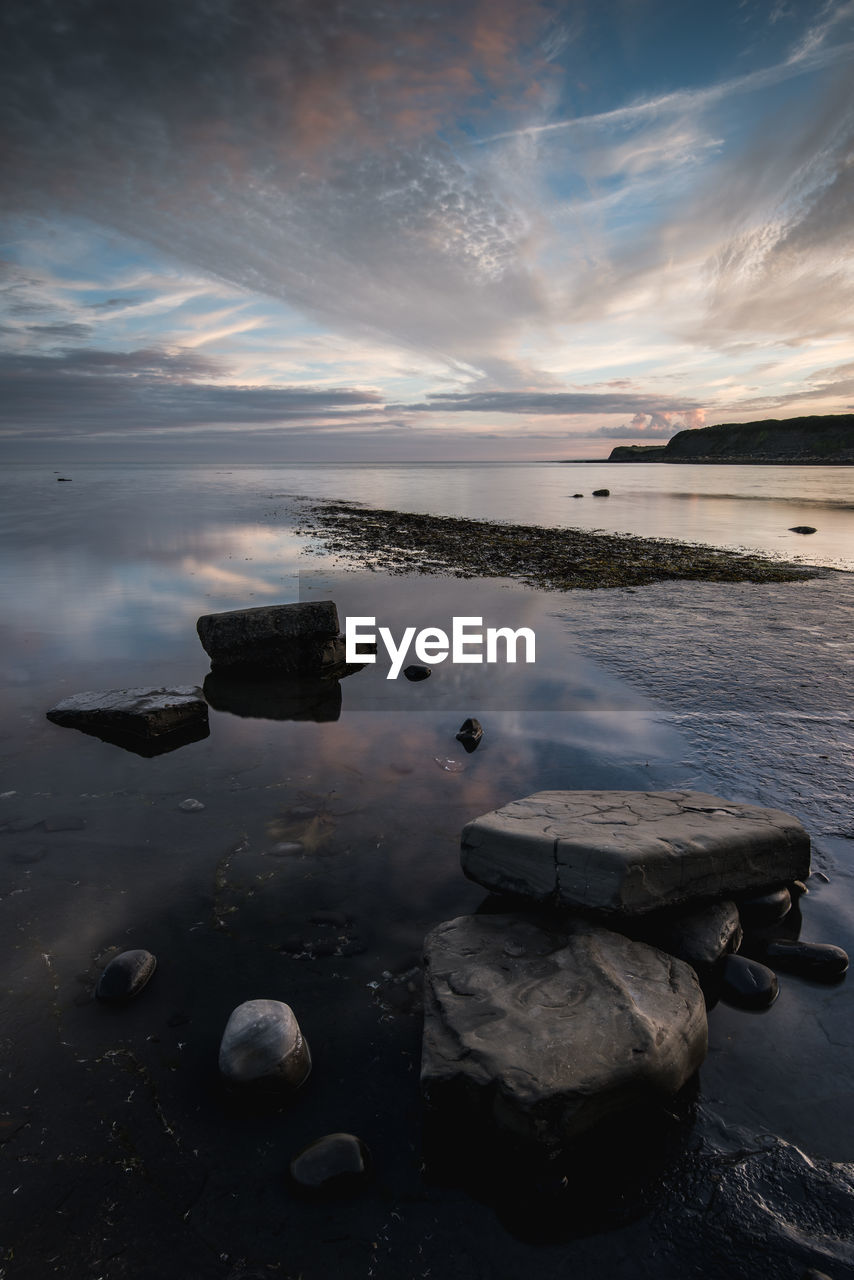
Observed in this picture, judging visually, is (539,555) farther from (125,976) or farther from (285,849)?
(125,976)

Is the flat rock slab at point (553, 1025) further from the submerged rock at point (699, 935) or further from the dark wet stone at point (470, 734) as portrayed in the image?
the dark wet stone at point (470, 734)

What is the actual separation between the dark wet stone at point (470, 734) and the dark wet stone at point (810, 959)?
318 centimetres

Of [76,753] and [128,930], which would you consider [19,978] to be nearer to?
[128,930]

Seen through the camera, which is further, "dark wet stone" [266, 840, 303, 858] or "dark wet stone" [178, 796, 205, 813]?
"dark wet stone" [178, 796, 205, 813]

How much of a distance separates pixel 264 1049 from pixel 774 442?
161869 mm

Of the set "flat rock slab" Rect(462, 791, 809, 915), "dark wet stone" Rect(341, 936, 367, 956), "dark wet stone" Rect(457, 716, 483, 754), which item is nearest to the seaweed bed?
"dark wet stone" Rect(457, 716, 483, 754)

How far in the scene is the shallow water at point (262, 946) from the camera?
2.32m

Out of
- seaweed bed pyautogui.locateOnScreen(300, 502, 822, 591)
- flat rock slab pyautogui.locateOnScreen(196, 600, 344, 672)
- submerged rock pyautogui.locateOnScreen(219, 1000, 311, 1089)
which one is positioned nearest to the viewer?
submerged rock pyautogui.locateOnScreen(219, 1000, 311, 1089)

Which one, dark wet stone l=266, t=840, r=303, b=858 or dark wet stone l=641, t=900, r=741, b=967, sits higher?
dark wet stone l=641, t=900, r=741, b=967

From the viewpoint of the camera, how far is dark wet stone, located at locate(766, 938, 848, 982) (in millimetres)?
3516

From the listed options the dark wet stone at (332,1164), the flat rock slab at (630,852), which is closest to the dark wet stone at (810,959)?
the flat rock slab at (630,852)

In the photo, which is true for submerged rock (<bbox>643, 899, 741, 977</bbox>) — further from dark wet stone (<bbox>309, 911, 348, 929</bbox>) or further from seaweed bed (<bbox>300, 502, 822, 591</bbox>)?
seaweed bed (<bbox>300, 502, 822, 591</bbox>)

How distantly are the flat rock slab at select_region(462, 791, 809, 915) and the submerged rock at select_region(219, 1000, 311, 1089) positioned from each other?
1456 mm

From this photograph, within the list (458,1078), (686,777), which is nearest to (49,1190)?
(458,1078)
